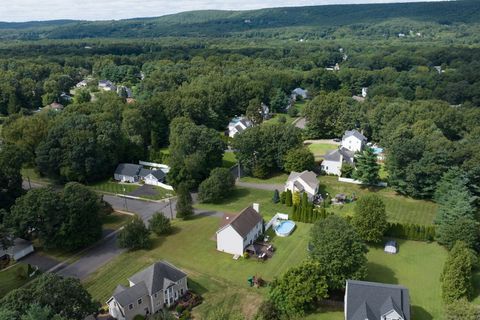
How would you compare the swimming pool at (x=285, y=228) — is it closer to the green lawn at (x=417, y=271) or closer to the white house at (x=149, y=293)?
the green lawn at (x=417, y=271)

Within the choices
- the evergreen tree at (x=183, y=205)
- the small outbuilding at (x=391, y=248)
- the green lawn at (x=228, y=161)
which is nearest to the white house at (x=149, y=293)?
the evergreen tree at (x=183, y=205)

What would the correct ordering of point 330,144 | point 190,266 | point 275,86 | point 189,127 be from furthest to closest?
point 275,86 → point 330,144 → point 189,127 → point 190,266

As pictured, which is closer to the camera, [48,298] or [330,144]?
[48,298]

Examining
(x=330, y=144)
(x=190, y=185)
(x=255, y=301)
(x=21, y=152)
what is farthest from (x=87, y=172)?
(x=330, y=144)

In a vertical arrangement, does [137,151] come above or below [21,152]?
below

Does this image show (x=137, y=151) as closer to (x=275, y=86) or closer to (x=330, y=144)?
(x=330, y=144)

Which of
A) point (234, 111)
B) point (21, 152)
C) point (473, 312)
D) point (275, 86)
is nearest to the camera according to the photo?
point (473, 312)

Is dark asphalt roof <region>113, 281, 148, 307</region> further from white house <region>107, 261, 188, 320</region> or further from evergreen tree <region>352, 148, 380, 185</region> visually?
evergreen tree <region>352, 148, 380, 185</region>
